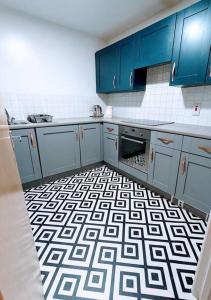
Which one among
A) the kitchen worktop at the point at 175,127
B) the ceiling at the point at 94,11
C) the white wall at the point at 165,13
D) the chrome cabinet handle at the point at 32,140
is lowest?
the chrome cabinet handle at the point at 32,140

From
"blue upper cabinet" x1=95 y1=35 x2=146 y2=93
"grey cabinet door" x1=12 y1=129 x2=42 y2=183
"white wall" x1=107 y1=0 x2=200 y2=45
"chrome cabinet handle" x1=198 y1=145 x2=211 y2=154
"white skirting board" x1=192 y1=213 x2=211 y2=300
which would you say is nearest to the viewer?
"white skirting board" x1=192 y1=213 x2=211 y2=300

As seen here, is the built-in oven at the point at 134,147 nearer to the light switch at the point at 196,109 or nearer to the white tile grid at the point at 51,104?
the light switch at the point at 196,109

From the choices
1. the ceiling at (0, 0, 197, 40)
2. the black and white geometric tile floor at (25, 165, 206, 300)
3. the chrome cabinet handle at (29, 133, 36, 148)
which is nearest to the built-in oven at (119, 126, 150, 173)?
the black and white geometric tile floor at (25, 165, 206, 300)

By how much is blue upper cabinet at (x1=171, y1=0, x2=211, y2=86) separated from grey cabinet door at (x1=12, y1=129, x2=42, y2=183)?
1.97m

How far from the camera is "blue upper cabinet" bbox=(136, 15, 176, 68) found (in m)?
1.76

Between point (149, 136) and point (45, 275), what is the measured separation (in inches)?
65.4

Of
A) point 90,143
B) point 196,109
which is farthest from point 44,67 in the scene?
point 196,109

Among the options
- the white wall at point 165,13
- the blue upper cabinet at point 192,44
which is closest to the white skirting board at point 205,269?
the blue upper cabinet at point 192,44

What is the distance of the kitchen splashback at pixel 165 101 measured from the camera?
1876mm

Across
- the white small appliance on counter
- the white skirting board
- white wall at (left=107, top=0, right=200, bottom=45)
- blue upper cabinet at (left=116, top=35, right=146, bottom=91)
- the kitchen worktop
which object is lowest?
the white skirting board

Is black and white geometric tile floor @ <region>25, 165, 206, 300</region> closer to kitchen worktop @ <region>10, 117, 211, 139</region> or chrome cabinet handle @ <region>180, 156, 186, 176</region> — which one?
chrome cabinet handle @ <region>180, 156, 186, 176</region>

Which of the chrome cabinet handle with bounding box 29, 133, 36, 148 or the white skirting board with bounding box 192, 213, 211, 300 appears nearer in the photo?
the white skirting board with bounding box 192, 213, 211, 300

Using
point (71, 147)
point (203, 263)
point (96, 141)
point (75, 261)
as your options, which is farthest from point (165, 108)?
point (75, 261)

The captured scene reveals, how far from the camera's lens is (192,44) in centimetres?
160
